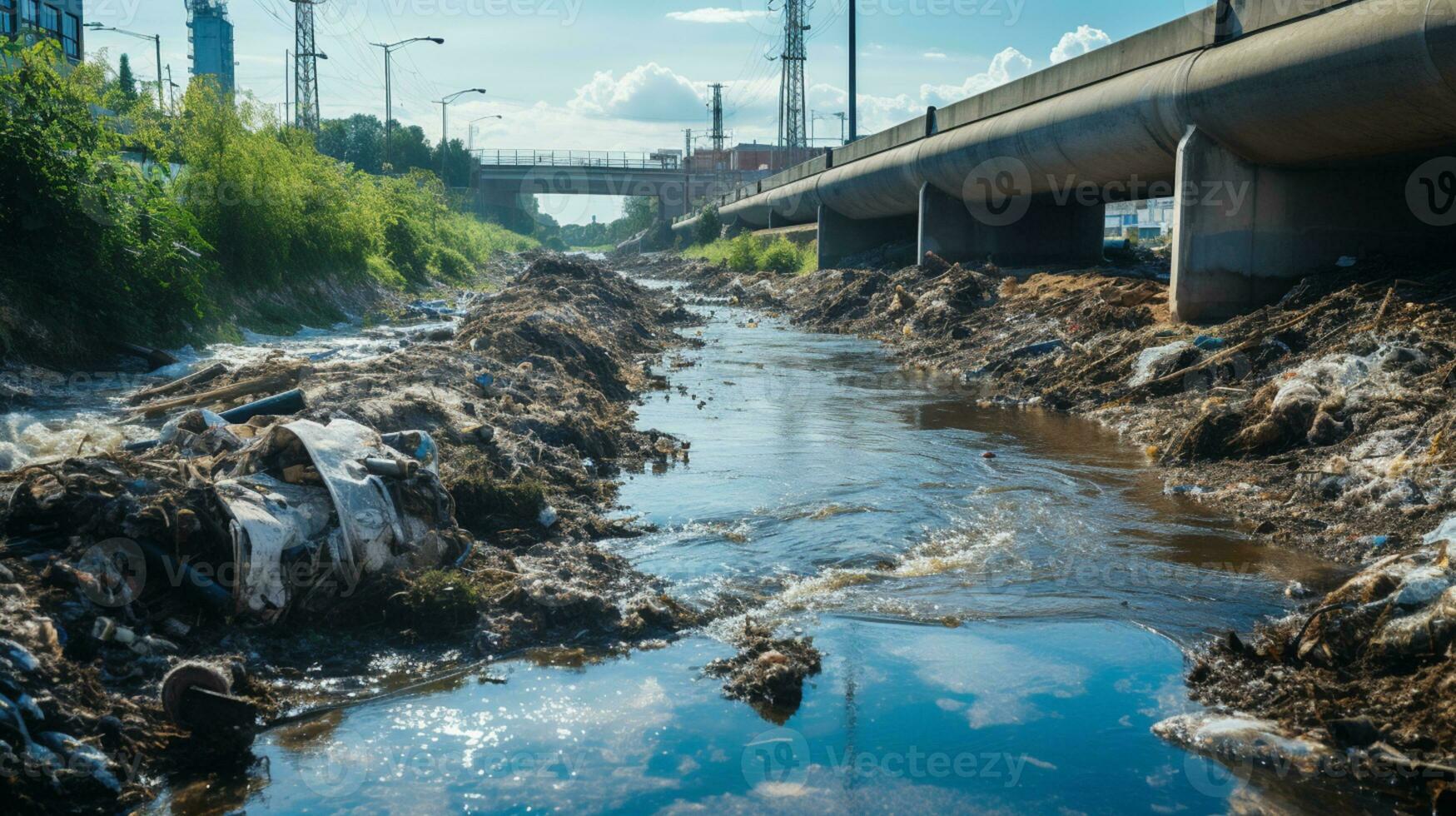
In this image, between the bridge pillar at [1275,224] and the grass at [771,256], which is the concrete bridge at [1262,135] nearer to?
the bridge pillar at [1275,224]

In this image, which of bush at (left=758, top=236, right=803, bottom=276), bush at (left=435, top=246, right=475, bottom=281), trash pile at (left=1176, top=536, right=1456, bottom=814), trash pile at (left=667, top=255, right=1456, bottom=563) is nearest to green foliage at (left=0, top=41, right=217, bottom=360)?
trash pile at (left=667, top=255, right=1456, bottom=563)

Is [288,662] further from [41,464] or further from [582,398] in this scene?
[582,398]

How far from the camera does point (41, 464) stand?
5.47 metres

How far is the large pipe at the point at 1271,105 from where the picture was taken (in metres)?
10.6

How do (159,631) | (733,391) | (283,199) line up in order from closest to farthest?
1. (159,631)
2. (733,391)
3. (283,199)

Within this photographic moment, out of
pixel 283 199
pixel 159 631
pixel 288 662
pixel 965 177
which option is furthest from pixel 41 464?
pixel 965 177

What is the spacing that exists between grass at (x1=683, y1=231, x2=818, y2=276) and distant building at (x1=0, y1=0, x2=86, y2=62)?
22798 mm

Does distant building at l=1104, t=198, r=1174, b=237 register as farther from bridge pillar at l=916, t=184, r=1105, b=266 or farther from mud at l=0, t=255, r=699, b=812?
mud at l=0, t=255, r=699, b=812

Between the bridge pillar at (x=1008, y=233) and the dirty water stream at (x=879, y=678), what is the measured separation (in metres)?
17.8

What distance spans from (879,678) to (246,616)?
3168 millimetres

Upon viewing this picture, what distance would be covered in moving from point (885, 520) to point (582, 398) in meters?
4.66

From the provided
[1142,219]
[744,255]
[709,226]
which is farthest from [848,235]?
[1142,219]

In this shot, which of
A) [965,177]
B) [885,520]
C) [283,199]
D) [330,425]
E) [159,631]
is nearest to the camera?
[159,631]

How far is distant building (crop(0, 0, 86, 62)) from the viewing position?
27.6 m
